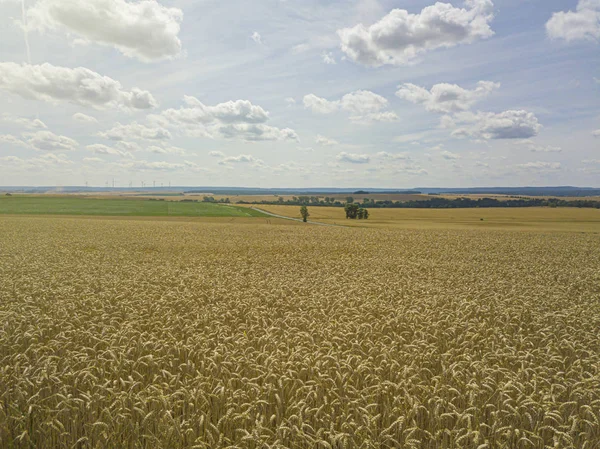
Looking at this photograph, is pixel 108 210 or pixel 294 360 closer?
pixel 294 360

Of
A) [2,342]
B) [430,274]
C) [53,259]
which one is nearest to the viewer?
[2,342]

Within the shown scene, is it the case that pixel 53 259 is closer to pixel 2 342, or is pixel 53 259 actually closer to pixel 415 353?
pixel 2 342

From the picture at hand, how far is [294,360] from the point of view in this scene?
6.38 m

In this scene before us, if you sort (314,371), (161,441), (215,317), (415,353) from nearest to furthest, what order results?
(161,441)
(314,371)
(415,353)
(215,317)

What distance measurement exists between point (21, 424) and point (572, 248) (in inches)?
1410

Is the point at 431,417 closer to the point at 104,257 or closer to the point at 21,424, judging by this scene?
the point at 21,424

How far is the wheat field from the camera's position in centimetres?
473

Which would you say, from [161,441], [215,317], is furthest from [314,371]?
[215,317]

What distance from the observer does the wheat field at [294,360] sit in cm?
473

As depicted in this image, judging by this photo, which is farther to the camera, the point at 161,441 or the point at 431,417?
the point at 431,417

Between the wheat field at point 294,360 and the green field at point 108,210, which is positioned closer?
the wheat field at point 294,360

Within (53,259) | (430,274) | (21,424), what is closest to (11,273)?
(53,259)

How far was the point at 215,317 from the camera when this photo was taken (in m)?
8.84

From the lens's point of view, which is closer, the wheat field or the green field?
the wheat field
